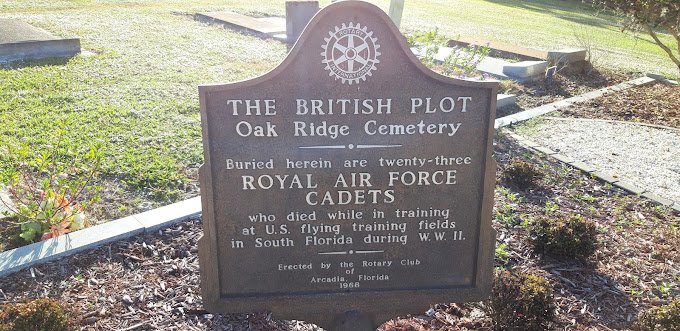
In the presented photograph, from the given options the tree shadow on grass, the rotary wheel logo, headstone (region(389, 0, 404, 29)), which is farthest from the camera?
the tree shadow on grass

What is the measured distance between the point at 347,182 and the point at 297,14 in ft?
33.3

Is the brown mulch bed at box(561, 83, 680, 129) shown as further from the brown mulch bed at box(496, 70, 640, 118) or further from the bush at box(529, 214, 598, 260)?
the bush at box(529, 214, 598, 260)

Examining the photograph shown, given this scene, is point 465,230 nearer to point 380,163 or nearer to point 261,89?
point 380,163

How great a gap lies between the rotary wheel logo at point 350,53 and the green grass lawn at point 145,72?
2.81 m

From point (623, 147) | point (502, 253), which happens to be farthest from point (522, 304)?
point (623, 147)

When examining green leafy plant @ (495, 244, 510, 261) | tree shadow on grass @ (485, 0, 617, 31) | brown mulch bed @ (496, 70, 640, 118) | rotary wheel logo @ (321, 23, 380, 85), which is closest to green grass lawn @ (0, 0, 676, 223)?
brown mulch bed @ (496, 70, 640, 118)

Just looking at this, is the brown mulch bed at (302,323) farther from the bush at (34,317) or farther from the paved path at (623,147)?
the paved path at (623,147)

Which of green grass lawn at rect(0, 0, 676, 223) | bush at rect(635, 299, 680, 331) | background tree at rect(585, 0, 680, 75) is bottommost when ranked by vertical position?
bush at rect(635, 299, 680, 331)

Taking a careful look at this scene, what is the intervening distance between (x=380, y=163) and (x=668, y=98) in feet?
27.1

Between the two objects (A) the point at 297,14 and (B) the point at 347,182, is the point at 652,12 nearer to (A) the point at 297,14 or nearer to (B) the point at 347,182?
(A) the point at 297,14

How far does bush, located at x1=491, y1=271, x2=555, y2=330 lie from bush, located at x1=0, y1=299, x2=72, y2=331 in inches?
91.5

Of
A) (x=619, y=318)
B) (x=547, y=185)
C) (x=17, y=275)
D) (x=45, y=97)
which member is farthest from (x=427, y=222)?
(x=45, y=97)

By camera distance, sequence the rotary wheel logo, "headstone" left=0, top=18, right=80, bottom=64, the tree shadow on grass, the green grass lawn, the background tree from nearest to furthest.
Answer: the rotary wheel logo, the green grass lawn, the background tree, "headstone" left=0, top=18, right=80, bottom=64, the tree shadow on grass

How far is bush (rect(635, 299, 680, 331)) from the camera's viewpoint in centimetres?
292
